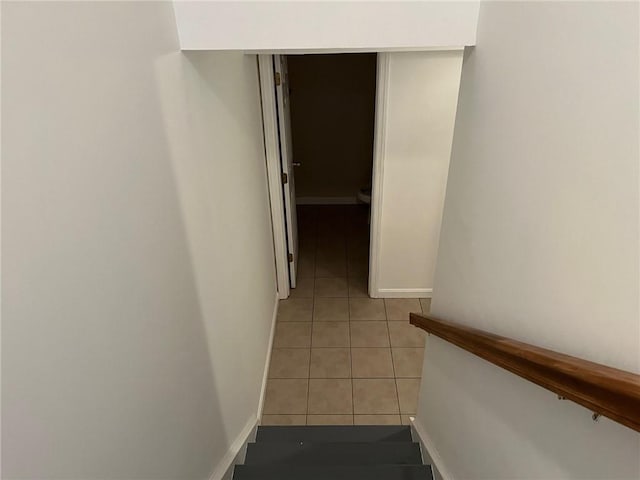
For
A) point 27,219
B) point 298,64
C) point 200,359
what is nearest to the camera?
point 27,219

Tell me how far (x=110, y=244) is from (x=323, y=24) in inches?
33.4

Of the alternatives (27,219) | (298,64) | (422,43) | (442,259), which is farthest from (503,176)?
(298,64)

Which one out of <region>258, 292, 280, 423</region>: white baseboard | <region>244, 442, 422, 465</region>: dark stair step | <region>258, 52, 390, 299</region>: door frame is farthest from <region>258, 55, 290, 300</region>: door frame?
<region>244, 442, 422, 465</region>: dark stair step

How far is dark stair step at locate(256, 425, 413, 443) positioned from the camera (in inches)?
102

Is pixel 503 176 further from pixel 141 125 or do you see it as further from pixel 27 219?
pixel 27 219

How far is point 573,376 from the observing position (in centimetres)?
84

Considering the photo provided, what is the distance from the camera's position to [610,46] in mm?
766

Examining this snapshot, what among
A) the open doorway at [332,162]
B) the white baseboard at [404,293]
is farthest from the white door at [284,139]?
the white baseboard at [404,293]

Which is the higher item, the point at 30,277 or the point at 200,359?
the point at 30,277

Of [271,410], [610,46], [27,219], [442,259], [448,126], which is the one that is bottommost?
[271,410]

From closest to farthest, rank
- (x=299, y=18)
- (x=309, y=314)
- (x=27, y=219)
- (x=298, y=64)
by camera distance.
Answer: (x=27, y=219)
(x=299, y=18)
(x=309, y=314)
(x=298, y=64)

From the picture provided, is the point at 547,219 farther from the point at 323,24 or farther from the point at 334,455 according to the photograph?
the point at 334,455

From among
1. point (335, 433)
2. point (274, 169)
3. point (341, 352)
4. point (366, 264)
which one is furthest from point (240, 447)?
point (366, 264)

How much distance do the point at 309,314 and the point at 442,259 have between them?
207 cm
